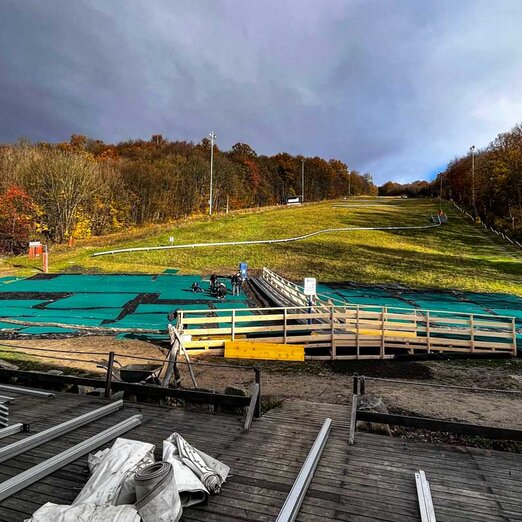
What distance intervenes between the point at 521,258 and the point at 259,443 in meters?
41.3

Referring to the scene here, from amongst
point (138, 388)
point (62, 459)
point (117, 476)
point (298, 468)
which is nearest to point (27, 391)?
point (138, 388)

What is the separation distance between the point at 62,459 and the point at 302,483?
3.00 metres

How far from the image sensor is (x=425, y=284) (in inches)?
1136

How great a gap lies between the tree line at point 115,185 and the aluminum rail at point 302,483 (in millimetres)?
47747

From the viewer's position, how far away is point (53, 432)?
5.39 m

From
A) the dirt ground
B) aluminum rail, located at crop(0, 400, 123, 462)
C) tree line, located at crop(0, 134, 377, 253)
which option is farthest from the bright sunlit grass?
aluminum rail, located at crop(0, 400, 123, 462)

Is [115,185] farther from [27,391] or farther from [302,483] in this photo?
[302,483]

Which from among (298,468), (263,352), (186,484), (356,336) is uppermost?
(356,336)

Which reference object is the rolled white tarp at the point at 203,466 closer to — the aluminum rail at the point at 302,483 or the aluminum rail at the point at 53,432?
the aluminum rail at the point at 302,483

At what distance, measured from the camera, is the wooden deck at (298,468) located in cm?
383

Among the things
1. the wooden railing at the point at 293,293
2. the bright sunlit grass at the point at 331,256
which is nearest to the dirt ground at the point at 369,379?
the wooden railing at the point at 293,293

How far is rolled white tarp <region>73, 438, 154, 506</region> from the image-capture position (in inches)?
138

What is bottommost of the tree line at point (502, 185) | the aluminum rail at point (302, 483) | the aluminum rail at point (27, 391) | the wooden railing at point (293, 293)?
the aluminum rail at point (302, 483)

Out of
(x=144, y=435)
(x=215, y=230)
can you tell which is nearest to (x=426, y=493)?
(x=144, y=435)
